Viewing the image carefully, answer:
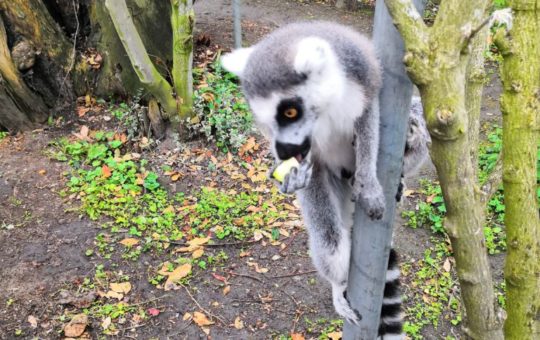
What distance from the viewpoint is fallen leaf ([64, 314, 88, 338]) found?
151 inches

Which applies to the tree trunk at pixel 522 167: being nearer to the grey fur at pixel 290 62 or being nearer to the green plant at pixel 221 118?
the grey fur at pixel 290 62

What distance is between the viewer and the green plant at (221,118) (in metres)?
5.90

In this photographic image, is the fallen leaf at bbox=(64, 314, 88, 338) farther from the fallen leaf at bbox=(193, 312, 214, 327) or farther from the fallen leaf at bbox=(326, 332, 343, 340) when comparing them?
the fallen leaf at bbox=(326, 332, 343, 340)

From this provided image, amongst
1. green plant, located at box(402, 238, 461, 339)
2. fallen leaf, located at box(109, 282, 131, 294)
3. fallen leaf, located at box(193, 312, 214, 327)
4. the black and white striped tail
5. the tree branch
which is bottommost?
fallen leaf, located at box(193, 312, 214, 327)

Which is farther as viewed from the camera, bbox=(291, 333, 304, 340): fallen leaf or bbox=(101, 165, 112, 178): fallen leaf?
bbox=(101, 165, 112, 178): fallen leaf

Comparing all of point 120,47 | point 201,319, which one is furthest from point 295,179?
point 120,47

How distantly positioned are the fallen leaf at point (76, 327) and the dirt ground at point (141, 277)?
67mm

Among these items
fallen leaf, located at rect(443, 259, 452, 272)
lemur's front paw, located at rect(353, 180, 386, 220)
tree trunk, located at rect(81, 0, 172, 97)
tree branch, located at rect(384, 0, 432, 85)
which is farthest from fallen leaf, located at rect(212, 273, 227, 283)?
tree branch, located at rect(384, 0, 432, 85)

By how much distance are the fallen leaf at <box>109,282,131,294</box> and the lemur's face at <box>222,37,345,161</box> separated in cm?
249

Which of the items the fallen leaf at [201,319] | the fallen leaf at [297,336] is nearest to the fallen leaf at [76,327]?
the fallen leaf at [201,319]

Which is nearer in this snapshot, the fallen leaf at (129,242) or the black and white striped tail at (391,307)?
the black and white striped tail at (391,307)

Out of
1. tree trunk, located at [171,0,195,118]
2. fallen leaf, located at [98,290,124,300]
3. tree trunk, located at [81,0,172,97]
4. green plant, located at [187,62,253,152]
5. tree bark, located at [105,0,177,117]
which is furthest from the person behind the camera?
tree trunk, located at [81,0,172,97]

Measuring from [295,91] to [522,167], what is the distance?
0.98 metres

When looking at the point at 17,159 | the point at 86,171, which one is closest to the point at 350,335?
the point at 86,171
